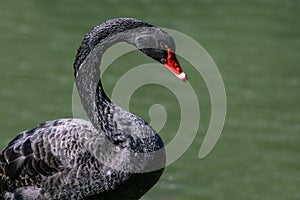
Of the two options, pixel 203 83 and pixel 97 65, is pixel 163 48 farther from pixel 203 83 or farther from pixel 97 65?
pixel 203 83

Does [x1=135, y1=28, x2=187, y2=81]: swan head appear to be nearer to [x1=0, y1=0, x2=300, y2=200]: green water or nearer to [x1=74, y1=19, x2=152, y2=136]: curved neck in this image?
[x1=74, y1=19, x2=152, y2=136]: curved neck

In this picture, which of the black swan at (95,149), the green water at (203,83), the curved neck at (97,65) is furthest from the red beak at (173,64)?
the green water at (203,83)

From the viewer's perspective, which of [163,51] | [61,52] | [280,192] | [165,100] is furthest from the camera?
[61,52]

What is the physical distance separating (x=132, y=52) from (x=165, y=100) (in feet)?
4.34

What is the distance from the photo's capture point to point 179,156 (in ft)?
21.7

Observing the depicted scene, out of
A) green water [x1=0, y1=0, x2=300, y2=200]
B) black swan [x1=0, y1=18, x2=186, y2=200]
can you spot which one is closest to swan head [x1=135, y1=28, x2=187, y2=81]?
black swan [x1=0, y1=18, x2=186, y2=200]

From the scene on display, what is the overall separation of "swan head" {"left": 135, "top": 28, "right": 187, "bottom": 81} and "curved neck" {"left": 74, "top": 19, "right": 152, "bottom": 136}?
9cm

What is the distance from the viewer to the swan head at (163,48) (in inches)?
161

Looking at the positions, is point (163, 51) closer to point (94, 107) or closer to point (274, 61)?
point (94, 107)

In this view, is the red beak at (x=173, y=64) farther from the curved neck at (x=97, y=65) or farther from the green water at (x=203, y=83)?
the green water at (x=203, y=83)

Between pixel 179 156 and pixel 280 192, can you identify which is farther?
pixel 179 156

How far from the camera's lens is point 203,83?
8266 mm

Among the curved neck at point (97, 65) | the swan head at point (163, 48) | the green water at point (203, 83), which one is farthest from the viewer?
the green water at point (203, 83)

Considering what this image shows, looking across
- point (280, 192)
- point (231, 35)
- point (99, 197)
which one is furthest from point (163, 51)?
point (231, 35)
